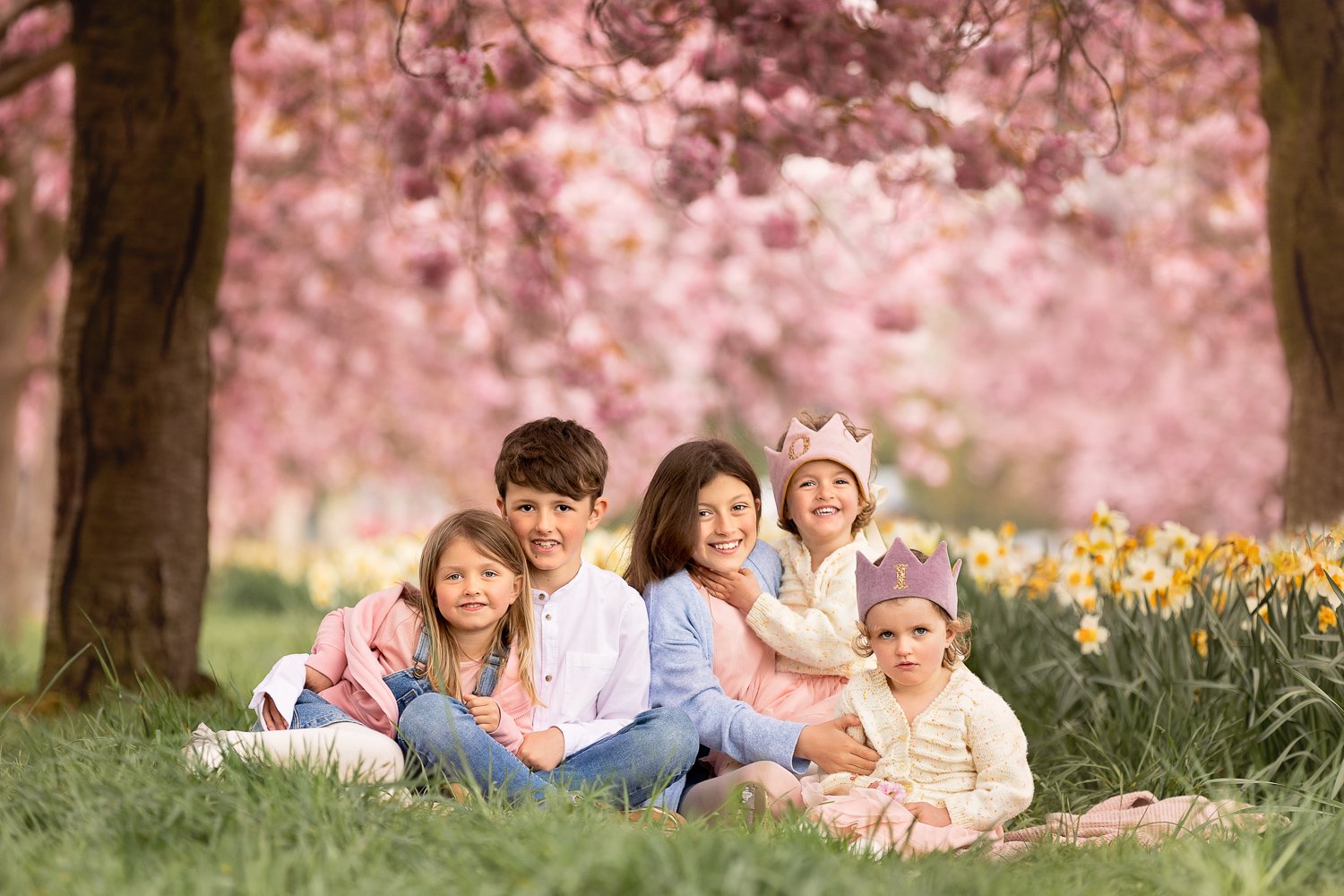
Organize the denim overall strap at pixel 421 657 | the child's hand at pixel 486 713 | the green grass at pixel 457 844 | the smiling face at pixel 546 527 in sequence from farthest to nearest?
1. the smiling face at pixel 546 527
2. the denim overall strap at pixel 421 657
3. the child's hand at pixel 486 713
4. the green grass at pixel 457 844

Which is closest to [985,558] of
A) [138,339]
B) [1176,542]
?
[1176,542]

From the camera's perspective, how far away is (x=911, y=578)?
3002mm

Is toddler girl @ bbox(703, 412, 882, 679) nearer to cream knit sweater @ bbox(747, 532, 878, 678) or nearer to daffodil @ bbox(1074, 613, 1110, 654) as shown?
cream knit sweater @ bbox(747, 532, 878, 678)

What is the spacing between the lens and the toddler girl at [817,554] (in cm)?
337

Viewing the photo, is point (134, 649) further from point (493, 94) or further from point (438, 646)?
point (493, 94)

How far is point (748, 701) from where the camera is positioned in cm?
348

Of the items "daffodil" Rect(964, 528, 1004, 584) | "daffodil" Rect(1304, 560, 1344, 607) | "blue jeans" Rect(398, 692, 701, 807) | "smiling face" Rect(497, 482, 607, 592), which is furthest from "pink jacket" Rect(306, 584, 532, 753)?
"daffodil" Rect(964, 528, 1004, 584)

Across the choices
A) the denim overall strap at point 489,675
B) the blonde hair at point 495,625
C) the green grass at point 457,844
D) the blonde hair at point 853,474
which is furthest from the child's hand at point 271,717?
the blonde hair at point 853,474

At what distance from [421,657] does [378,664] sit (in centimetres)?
11

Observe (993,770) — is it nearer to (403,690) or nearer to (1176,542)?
(403,690)

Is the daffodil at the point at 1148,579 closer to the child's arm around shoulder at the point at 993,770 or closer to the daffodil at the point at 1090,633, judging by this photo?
the daffodil at the point at 1090,633

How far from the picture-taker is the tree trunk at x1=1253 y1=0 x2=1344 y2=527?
190 inches

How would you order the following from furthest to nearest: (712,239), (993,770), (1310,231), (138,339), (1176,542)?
(712,239) → (1310,231) → (138,339) → (1176,542) → (993,770)

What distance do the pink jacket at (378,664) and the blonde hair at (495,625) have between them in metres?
0.03
